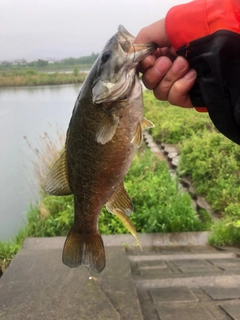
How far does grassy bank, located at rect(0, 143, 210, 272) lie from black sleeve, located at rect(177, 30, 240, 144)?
327cm

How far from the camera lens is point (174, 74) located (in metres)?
1.80

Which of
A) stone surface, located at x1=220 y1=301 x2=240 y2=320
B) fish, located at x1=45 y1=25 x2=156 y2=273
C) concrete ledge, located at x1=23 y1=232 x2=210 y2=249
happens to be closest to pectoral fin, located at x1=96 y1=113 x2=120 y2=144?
fish, located at x1=45 y1=25 x2=156 y2=273

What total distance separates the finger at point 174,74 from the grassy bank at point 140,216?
125 inches

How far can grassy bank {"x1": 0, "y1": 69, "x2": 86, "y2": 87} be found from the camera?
19.0 m

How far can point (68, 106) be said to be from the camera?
17031mm

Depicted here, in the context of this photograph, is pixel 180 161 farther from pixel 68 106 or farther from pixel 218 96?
pixel 68 106

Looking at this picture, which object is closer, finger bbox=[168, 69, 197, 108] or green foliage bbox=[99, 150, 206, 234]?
finger bbox=[168, 69, 197, 108]

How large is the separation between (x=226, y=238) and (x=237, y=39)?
344cm

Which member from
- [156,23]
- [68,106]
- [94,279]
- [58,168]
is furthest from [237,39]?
[68,106]

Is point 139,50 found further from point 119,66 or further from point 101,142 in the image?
point 101,142

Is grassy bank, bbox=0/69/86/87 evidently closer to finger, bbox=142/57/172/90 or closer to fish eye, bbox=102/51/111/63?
finger, bbox=142/57/172/90

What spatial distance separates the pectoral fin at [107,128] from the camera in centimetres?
167

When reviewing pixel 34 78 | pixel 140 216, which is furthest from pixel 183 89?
pixel 34 78

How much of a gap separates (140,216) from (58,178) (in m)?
3.24
